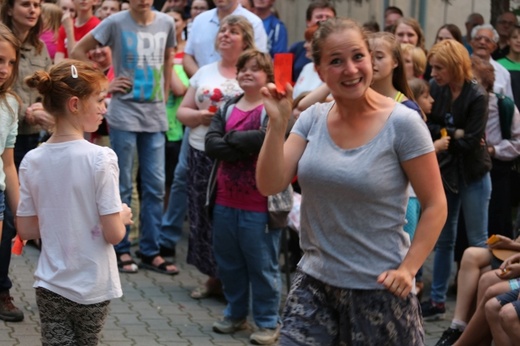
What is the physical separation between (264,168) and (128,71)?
4.87 m

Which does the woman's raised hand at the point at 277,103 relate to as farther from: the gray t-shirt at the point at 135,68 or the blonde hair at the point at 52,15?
the blonde hair at the point at 52,15

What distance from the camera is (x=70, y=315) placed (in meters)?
4.90

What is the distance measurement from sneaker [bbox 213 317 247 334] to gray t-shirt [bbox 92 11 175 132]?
217 cm

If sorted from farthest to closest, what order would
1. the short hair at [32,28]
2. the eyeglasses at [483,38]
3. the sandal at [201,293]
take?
the eyeglasses at [483,38]
the sandal at [201,293]
the short hair at [32,28]

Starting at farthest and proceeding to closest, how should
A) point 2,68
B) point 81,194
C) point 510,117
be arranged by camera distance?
point 510,117, point 2,68, point 81,194

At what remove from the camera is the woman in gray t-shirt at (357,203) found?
402cm

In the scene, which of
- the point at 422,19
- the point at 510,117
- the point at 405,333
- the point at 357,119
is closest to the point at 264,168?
the point at 357,119

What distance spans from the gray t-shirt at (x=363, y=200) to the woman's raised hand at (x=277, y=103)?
0.65ft

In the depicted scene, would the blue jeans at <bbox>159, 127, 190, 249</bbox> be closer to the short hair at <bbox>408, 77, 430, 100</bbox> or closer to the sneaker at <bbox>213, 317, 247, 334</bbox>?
the sneaker at <bbox>213, 317, 247, 334</bbox>

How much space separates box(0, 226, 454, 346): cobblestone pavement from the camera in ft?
22.7

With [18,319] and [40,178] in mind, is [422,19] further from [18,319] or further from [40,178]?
[40,178]

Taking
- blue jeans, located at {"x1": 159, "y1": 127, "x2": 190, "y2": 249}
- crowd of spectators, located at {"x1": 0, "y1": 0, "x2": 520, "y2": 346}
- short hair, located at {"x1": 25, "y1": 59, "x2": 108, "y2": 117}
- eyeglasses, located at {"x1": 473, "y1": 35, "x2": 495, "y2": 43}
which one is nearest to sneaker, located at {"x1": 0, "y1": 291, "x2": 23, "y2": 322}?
crowd of spectators, located at {"x1": 0, "y1": 0, "x2": 520, "y2": 346}

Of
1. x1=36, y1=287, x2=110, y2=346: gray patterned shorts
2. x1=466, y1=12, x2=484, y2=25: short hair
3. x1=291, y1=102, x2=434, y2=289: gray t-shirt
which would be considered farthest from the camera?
x1=466, y1=12, x2=484, y2=25: short hair

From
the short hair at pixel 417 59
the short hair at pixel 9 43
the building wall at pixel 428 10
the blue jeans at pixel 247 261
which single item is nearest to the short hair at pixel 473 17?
the building wall at pixel 428 10
